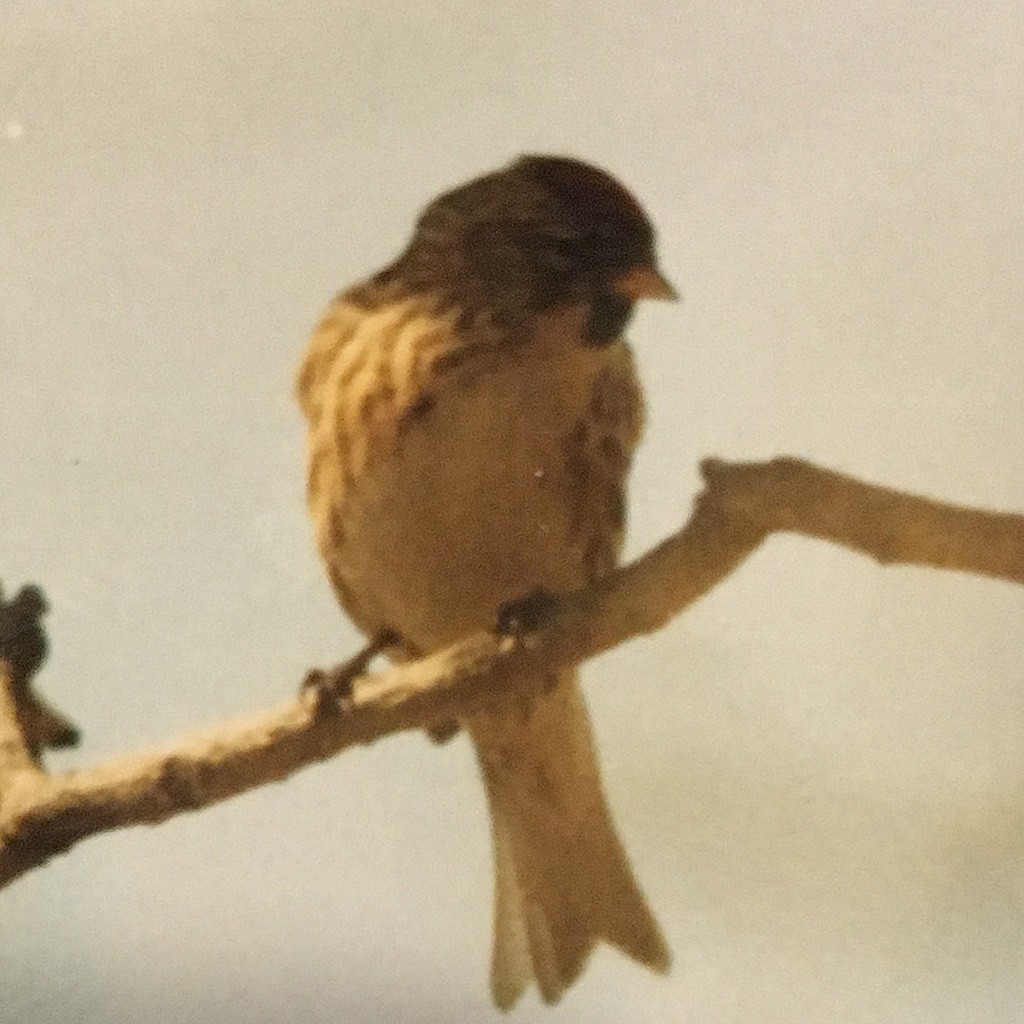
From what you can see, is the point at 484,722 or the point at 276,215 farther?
the point at 276,215

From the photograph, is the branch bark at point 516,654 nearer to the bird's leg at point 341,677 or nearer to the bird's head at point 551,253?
the bird's leg at point 341,677

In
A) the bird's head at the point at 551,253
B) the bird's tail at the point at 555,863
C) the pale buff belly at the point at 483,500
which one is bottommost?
the bird's tail at the point at 555,863

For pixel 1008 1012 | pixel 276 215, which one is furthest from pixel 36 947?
pixel 1008 1012

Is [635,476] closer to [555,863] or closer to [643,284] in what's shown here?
[643,284]

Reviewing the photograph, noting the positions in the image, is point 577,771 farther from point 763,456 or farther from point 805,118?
point 805,118

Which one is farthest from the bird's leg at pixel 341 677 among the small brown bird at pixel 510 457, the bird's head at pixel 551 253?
the bird's head at pixel 551 253
